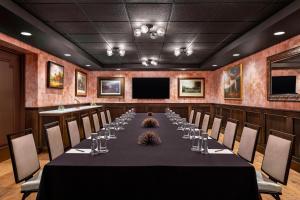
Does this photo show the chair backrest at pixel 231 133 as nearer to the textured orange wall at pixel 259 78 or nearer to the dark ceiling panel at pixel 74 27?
the textured orange wall at pixel 259 78

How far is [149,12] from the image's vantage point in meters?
3.71

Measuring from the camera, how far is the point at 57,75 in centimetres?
661

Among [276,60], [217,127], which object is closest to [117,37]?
[217,127]

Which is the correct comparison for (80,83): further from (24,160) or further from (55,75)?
(24,160)

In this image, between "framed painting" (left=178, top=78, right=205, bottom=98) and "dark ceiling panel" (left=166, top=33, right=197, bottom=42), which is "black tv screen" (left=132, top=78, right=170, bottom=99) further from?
"dark ceiling panel" (left=166, top=33, right=197, bottom=42)

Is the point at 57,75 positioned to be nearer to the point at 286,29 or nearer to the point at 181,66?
the point at 181,66

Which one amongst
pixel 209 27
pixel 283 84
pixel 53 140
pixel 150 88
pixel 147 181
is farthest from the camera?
pixel 150 88

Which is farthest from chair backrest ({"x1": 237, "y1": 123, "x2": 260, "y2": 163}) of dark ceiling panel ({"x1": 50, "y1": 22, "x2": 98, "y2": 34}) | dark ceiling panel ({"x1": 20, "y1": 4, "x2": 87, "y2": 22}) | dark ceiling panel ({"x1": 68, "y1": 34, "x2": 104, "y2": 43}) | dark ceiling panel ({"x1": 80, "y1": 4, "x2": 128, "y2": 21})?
dark ceiling panel ({"x1": 68, "y1": 34, "x2": 104, "y2": 43})

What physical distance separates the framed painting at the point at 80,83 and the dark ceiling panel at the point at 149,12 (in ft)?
16.2

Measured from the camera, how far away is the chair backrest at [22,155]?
2.11 meters

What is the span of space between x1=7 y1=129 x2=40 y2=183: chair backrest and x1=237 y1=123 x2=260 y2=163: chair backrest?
2.24 metres

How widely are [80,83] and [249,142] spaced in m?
7.09

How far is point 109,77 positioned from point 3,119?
17.5 ft

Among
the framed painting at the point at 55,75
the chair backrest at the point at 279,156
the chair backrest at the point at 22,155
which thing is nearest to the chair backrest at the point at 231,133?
the chair backrest at the point at 279,156
